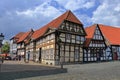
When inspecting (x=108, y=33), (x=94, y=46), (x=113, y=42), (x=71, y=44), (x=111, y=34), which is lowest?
(x=94, y=46)

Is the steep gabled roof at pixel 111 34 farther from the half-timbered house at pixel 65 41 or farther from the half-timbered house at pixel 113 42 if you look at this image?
the half-timbered house at pixel 65 41

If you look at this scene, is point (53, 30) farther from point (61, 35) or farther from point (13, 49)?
point (13, 49)

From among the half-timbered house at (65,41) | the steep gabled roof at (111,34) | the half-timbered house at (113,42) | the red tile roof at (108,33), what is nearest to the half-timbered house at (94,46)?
the red tile roof at (108,33)

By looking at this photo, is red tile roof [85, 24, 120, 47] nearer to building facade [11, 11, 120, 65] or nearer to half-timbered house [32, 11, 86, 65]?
building facade [11, 11, 120, 65]

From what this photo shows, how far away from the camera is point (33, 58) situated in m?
55.1

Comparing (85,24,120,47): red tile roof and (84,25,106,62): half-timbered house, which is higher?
(85,24,120,47): red tile roof

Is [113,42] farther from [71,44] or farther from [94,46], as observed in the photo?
[71,44]

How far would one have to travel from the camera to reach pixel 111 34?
2186 inches

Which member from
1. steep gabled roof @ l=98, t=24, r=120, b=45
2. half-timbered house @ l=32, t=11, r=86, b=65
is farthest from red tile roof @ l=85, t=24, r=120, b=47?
half-timbered house @ l=32, t=11, r=86, b=65

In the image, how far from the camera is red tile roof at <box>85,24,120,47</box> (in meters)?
47.2

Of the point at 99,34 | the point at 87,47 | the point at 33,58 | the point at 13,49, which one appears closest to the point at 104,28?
the point at 99,34

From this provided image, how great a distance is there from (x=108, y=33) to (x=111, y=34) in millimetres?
919

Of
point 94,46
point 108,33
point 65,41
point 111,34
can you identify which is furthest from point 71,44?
point 111,34

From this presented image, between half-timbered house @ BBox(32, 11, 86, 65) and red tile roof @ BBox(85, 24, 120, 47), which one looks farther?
red tile roof @ BBox(85, 24, 120, 47)
